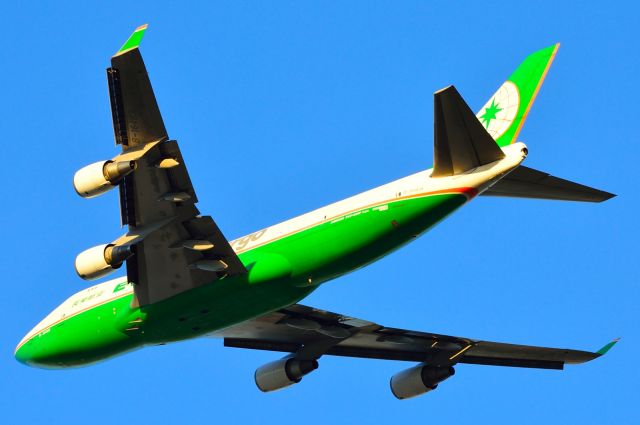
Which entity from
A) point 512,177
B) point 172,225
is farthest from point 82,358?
point 512,177

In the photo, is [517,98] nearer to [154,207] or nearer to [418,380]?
[154,207]

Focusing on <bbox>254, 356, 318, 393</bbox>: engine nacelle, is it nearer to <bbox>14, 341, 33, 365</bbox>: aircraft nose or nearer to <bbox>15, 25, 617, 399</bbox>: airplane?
<bbox>15, 25, 617, 399</bbox>: airplane

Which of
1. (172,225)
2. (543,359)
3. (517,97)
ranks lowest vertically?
(543,359)

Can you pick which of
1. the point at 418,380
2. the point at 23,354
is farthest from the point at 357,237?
the point at 23,354

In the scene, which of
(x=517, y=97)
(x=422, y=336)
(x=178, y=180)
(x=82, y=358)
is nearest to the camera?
(x=178, y=180)

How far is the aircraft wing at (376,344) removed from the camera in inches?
1355

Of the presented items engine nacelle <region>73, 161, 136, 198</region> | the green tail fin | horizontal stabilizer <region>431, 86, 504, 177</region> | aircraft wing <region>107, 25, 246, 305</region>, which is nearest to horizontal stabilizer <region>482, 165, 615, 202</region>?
horizontal stabilizer <region>431, 86, 504, 177</region>

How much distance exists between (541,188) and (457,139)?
2577mm

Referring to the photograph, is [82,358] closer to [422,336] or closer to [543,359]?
[422,336]

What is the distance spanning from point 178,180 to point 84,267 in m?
3.17

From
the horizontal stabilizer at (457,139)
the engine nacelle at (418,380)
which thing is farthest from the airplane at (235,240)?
the engine nacelle at (418,380)

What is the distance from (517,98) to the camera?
30312 millimetres

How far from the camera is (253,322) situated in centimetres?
3384

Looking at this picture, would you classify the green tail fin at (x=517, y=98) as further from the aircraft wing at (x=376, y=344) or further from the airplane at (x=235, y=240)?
the aircraft wing at (x=376, y=344)
